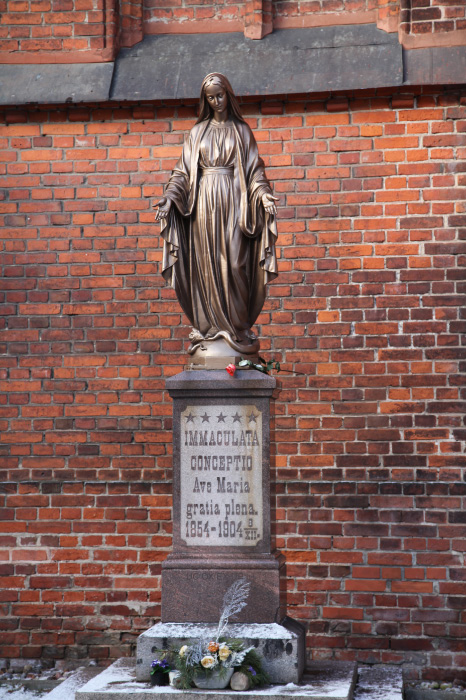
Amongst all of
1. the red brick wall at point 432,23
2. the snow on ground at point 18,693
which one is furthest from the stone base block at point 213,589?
the red brick wall at point 432,23

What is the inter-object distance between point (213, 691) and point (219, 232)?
248cm

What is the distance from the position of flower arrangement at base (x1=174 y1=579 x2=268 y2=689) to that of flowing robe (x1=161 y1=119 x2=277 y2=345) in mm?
1671

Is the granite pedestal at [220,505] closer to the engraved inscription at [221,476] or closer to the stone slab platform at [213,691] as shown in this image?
→ the engraved inscription at [221,476]

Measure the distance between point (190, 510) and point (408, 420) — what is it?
6.38 ft

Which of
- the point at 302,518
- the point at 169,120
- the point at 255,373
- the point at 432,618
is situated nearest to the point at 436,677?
the point at 432,618

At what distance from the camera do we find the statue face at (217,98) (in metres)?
5.41

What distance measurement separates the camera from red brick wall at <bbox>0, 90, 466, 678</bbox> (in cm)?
644

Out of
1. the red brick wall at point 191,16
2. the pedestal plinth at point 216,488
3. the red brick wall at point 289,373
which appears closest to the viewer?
the pedestal plinth at point 216,488

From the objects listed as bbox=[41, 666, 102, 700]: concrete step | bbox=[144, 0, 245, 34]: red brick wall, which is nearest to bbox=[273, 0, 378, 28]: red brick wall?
bbox=[144, 0, 245, 34]: red brick wall

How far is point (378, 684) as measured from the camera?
533 cm

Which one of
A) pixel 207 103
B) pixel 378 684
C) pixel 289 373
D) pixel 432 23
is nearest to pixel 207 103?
pixel 207 103

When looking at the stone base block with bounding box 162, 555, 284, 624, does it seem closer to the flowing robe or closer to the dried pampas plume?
the dried pampas plume

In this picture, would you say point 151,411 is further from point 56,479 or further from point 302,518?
point 302,518

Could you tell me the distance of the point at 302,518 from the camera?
6.53m
